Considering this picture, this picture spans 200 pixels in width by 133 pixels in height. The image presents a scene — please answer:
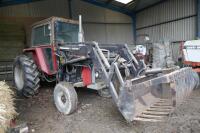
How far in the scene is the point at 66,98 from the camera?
4.53 metres

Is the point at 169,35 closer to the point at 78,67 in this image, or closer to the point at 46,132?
the point at 78,67

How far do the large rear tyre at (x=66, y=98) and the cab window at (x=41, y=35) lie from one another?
1.43m

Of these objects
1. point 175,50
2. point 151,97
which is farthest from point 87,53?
point 175,50

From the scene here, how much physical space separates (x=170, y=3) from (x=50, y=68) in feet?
31.2

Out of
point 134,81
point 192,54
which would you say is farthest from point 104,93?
point 192,54

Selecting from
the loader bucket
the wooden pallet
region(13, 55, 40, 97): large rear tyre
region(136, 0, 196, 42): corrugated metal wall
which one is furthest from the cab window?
region(136, 0, 196, 42): corrugated metal wall

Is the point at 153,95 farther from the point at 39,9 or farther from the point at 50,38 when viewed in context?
the point at 39,9

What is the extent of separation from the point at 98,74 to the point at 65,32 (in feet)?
5.34

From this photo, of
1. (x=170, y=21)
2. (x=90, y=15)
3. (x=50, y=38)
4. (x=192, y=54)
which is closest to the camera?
(x=50, y=38)

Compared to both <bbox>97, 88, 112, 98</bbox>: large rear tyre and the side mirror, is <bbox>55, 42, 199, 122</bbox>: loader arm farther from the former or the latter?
<bbox>97, 88, 112, 98</bbox>: large rear tyre

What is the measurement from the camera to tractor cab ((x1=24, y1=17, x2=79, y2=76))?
534cm

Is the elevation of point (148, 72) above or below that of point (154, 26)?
below

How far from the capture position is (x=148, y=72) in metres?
4.00

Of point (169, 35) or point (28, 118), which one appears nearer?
point (28, 118)
